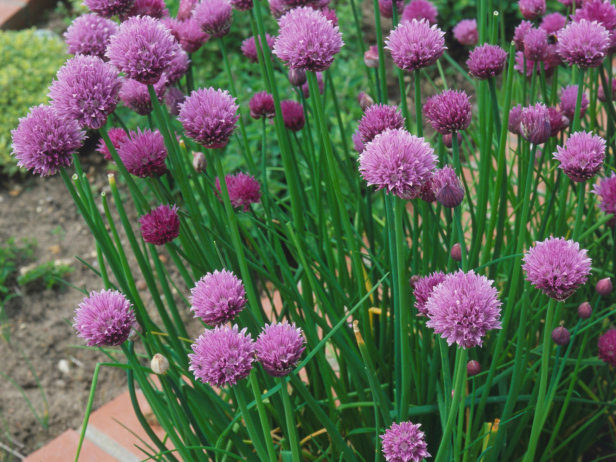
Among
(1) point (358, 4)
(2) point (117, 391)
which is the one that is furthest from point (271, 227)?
(1) point (358, 4)

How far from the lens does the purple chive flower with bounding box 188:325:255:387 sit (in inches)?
32.2

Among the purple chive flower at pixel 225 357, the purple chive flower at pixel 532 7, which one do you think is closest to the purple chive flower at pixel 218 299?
the purple chive flower at pixel 225 357

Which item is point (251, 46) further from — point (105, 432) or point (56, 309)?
point (56, 309)

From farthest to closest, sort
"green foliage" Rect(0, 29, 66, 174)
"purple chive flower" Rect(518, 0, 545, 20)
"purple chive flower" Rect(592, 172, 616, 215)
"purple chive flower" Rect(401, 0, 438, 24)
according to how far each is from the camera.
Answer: "green foliage" Rect(0, 29, 66, 174) < "purple chive flower" Rect(401, 0, 438, 24) < "purple chive flower" Rect(518, 0, 545, 20) < "purple chive flower" Rect(592, 172, 616, 215)

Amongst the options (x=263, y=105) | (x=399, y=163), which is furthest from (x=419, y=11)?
(x=399, y=163)

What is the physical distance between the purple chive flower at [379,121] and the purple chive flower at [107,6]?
0.51 m

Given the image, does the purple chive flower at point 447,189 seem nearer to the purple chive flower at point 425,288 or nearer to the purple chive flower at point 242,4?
the purple chive flower at point 425,288

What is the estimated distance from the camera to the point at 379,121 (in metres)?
1.04

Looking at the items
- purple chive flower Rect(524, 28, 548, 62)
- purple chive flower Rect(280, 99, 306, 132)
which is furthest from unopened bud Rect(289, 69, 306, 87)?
purple chive flower Rect(524, 28, 548, 62)

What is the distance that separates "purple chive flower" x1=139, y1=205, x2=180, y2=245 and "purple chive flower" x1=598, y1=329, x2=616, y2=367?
30.4 inches

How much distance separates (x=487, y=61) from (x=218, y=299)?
1.96ft

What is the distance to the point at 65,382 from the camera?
7.52ft

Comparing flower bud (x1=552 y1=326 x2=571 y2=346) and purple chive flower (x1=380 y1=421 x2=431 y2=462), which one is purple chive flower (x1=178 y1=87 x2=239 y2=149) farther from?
flower bud (x1=552 y1=326 x2=571 y2=346)

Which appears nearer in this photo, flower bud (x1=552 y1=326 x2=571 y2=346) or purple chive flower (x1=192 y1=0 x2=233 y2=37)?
flower bud (x1=552 y1=326 x2=571 y2=346)
